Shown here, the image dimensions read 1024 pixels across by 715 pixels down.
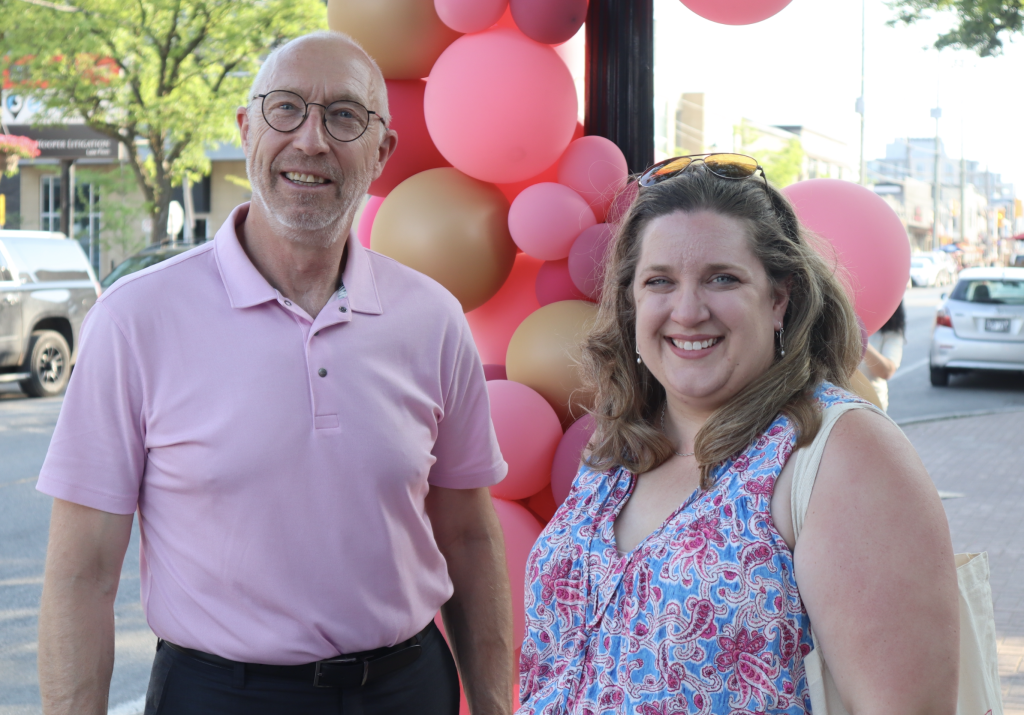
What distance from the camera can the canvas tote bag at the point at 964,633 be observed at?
1.54 meters

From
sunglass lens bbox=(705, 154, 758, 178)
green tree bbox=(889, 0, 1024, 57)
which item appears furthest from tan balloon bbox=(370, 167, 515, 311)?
green tree bbox=(889, 0, 1024, 57)

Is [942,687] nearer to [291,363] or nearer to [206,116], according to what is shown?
[291,363]

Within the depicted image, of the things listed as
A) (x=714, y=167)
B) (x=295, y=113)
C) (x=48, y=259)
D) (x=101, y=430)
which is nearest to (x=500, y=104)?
(x=295, y=113)

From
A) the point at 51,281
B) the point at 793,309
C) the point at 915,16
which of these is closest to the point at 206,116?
the point at 51,281

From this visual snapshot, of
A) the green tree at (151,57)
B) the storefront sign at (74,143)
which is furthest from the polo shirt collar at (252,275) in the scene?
the storefront sign at (74,143)

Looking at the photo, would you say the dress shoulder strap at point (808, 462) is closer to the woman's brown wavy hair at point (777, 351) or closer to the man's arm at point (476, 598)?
the woman's brown wavy hair at point (777, 351)

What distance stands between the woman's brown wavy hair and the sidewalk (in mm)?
3219

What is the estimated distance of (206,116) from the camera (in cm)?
2150

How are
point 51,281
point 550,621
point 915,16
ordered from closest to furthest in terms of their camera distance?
point 550,621
point 915,16
point 51,281

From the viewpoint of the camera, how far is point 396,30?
317 centimetres

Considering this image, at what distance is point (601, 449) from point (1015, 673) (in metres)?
3.67

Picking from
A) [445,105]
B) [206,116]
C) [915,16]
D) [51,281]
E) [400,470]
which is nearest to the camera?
[400,470]

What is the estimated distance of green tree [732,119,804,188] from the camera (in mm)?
41062

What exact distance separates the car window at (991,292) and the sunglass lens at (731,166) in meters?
13.7
